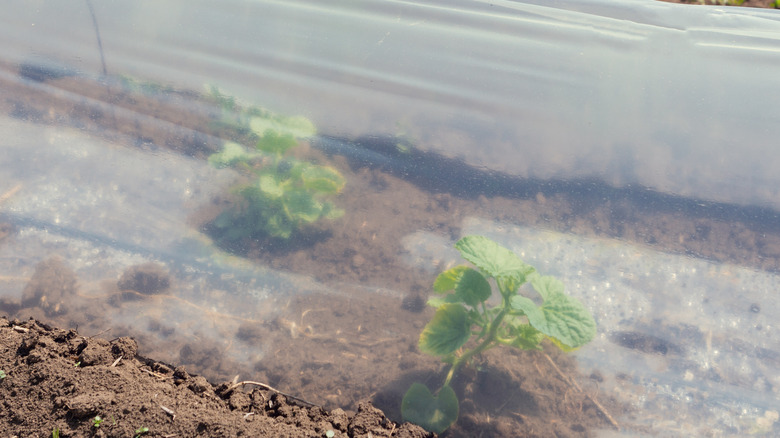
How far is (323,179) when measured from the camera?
1.91 meters

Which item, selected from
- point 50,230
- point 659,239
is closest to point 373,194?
point 659,239

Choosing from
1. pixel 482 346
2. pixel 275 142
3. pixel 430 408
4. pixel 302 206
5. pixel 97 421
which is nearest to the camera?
pixel 97 421

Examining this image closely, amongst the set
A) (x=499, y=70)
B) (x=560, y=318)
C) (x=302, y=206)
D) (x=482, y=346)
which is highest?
(x=499, y=70)

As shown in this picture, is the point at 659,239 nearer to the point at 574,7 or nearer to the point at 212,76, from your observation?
the point at 574,7

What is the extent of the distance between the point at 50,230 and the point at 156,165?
48 centimetres

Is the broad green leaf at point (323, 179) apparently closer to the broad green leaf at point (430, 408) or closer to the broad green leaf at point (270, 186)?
the broad green leaf at point (270, 186)

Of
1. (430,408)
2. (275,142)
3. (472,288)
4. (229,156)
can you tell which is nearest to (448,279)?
(472,288)

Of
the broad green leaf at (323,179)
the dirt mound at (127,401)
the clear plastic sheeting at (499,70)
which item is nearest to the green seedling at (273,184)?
the broad green leaf at (323,179)

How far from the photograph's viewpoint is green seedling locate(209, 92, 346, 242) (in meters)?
1.90

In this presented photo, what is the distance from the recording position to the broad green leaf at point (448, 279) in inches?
65.4

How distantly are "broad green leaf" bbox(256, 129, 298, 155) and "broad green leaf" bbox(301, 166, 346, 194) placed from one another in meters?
0.14

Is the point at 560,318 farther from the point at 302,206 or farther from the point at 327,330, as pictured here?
the point at 302,206

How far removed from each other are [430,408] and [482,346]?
282mm

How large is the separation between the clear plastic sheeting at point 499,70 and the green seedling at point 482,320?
0.54 m
